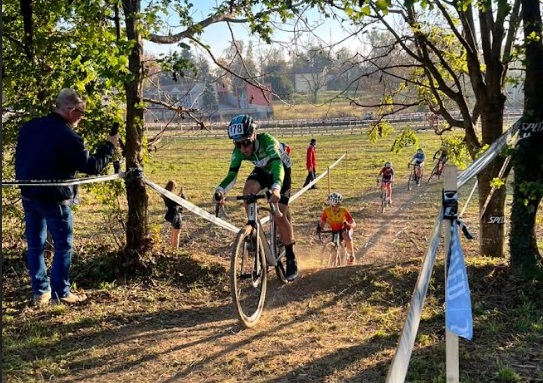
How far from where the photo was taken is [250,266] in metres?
5.18

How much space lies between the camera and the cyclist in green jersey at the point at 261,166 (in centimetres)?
522

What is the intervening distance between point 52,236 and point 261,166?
7.21 feet

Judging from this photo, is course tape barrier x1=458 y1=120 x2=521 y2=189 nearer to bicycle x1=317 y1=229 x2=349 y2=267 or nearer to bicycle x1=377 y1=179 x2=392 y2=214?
bicycle x1=317 y1=229 x2=349 y2=267

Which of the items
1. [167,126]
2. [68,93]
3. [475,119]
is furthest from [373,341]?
[475,119]

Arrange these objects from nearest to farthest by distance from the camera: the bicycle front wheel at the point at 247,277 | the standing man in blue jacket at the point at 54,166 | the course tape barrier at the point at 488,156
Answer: the course tape barrier at the point at 488,156 < the bicycle front wheel at the point at 247,277 < the standing man in blue jacket at the point at 54,166

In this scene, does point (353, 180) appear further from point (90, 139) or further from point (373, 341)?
point (373, 341)

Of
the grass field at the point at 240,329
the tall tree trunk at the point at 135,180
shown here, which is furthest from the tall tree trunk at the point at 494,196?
the tall tree trunk at the point at 135,180

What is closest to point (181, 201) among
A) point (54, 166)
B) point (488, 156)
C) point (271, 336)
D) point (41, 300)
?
point (54, 166)

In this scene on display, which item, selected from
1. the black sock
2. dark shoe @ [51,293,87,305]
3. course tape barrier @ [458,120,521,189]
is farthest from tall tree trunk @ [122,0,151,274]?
course tape barrier @ [458,120,521,189]

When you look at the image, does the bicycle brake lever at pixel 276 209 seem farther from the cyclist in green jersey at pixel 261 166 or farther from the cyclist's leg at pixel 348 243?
the cyclist's leg at pixel 348 243

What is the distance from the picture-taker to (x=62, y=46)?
624cm

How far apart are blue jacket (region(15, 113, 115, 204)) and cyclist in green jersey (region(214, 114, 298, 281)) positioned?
4.21 ft

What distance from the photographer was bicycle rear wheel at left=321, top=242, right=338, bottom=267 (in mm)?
9773

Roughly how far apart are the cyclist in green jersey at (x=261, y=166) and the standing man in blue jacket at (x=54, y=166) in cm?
119
